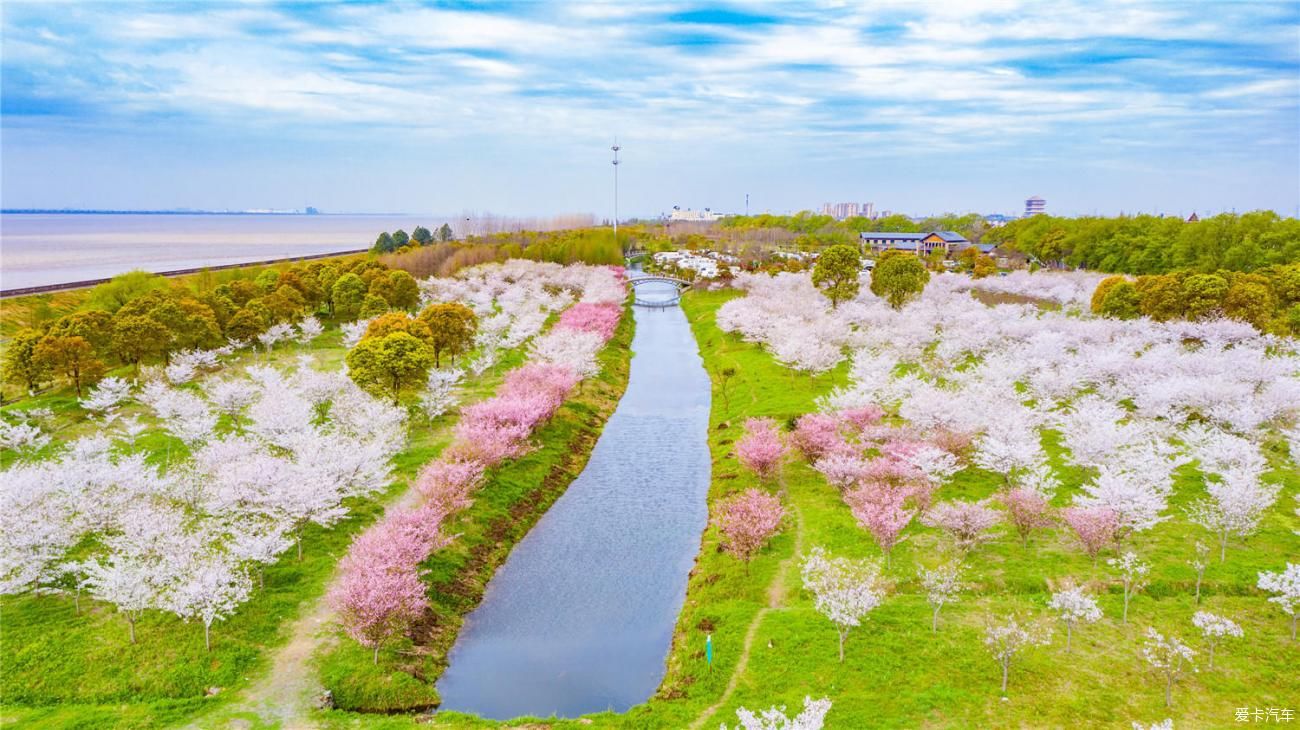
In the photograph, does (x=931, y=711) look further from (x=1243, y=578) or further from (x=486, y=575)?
(x=486, y=575)

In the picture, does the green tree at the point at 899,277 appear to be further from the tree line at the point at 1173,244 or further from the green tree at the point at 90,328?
the green tree at the point at 90,328

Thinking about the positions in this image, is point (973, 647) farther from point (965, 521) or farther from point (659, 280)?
point (659, 280)

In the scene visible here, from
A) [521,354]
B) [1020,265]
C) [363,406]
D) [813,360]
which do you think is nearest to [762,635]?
[363,406]

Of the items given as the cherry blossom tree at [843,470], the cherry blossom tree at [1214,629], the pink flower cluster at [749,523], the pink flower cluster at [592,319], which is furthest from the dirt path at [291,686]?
the pink flower cluster at [592,319]

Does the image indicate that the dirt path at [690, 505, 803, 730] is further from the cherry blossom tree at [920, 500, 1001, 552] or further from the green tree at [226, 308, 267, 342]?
the green tree at [226, 308, 267, 342]

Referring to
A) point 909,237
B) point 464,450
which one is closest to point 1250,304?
point 464,450

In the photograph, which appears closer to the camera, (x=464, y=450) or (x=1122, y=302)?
(x=464, y=450)
